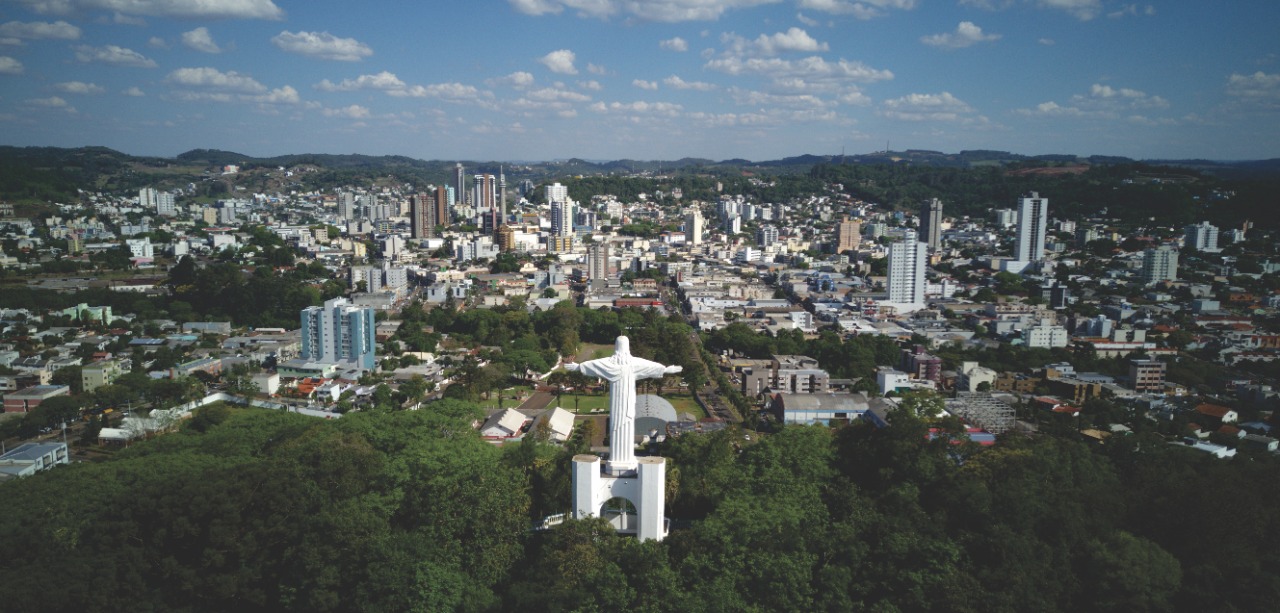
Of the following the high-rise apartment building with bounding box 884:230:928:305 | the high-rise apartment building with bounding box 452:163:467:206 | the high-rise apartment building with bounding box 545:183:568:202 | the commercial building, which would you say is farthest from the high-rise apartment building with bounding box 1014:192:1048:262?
the high-rise apartment building with bounding box 452:163:467:206

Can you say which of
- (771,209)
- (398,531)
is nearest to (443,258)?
(771,209)

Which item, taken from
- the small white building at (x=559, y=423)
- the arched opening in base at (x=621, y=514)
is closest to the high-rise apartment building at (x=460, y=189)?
the small white building at (x=559, y=423)

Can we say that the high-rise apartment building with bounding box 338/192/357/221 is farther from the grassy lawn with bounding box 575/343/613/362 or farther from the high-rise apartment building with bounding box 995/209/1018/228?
the high-rise apartment building with bounding box 995/209/1018/228

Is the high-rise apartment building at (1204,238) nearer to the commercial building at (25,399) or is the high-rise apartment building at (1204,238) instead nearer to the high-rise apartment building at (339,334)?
the high-rise apartment building at (339,334)

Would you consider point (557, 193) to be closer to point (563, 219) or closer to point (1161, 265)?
point (563, 219)

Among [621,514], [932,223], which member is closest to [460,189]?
[932,223]

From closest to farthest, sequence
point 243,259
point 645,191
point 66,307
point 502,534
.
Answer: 1. point 502,534
2. point 66,307
3. point 243,259
4. point 645,191

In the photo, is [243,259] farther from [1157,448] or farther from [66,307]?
[1157,448]
